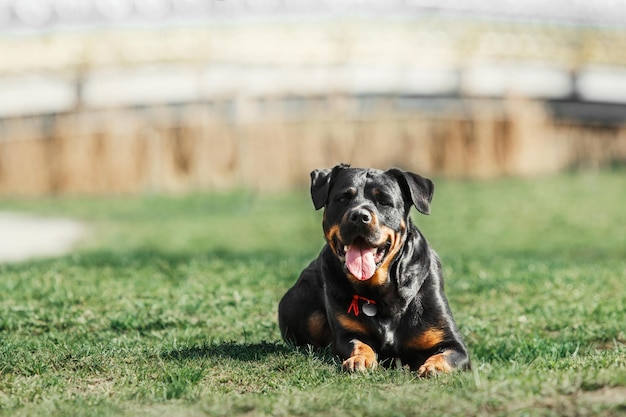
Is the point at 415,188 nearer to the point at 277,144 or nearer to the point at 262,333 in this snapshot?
→ the point at 262,333

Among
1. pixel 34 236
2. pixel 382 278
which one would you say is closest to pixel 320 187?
pixel 382 278

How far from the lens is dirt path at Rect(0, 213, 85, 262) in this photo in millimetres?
15859

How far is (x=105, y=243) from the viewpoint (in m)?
16.5

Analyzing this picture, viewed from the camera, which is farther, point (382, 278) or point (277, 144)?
point (277, 144)

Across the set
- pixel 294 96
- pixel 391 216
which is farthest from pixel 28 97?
pixel 391 216

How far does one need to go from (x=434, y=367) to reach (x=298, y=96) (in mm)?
17554

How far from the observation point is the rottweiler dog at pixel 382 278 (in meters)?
6.23

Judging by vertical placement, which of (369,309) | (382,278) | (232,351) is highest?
(382,278)

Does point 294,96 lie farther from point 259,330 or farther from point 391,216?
point 391,216

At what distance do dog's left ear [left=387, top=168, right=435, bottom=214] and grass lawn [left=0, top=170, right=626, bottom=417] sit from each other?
1086 millimetres

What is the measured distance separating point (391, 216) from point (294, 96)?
17.2 metres

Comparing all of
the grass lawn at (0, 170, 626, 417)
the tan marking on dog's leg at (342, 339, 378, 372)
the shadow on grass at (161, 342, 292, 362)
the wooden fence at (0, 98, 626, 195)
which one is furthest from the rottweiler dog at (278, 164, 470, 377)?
the wooden fence at (0, 98, 626, 195)

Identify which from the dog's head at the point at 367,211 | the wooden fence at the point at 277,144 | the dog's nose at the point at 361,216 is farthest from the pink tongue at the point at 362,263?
the wooden fence at the point at 277,144

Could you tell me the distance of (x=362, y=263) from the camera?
6238 mm
